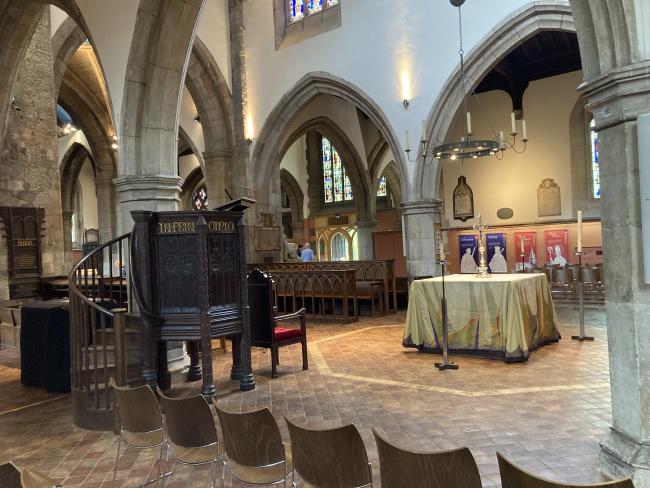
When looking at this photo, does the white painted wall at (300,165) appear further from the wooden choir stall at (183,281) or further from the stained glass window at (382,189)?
the wooden choir stall at (183,281)

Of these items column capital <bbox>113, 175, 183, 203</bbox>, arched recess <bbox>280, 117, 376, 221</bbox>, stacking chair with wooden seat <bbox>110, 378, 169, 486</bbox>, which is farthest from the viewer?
arched recess <bbox>280, 117, 376, 221</bbox>

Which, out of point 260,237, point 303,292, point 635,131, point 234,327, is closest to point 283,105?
point 260,237

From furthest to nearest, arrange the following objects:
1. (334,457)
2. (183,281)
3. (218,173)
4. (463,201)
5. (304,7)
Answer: (463,201) → (218,173) → (304,7) → (183,281) → (334,457)

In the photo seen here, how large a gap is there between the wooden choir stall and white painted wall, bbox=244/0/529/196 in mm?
7160

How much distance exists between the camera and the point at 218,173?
13758 mm

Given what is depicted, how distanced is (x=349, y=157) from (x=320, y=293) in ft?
28.1

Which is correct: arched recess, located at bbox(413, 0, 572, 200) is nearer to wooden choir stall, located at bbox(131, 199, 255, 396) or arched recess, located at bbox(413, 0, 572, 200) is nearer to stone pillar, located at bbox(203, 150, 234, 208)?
stone pillar, located at bbox(203, 150, 234, 208)

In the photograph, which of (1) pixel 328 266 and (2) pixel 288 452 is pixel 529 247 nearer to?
(1) pixel 328 266

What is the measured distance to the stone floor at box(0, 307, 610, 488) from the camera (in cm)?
339

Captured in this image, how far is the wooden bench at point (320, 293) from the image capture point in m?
10.0

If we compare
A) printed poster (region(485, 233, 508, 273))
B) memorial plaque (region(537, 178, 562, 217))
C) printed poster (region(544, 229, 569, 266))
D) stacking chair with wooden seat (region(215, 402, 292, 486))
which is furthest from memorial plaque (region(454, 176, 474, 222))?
stacking chair with wooden seat (region(215, 402, 292, 486))

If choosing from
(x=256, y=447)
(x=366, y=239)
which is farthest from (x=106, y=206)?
(x=256, y=447)

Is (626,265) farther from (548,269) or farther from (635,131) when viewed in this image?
(548,269)

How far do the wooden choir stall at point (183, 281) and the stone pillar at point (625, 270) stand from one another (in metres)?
3.28
